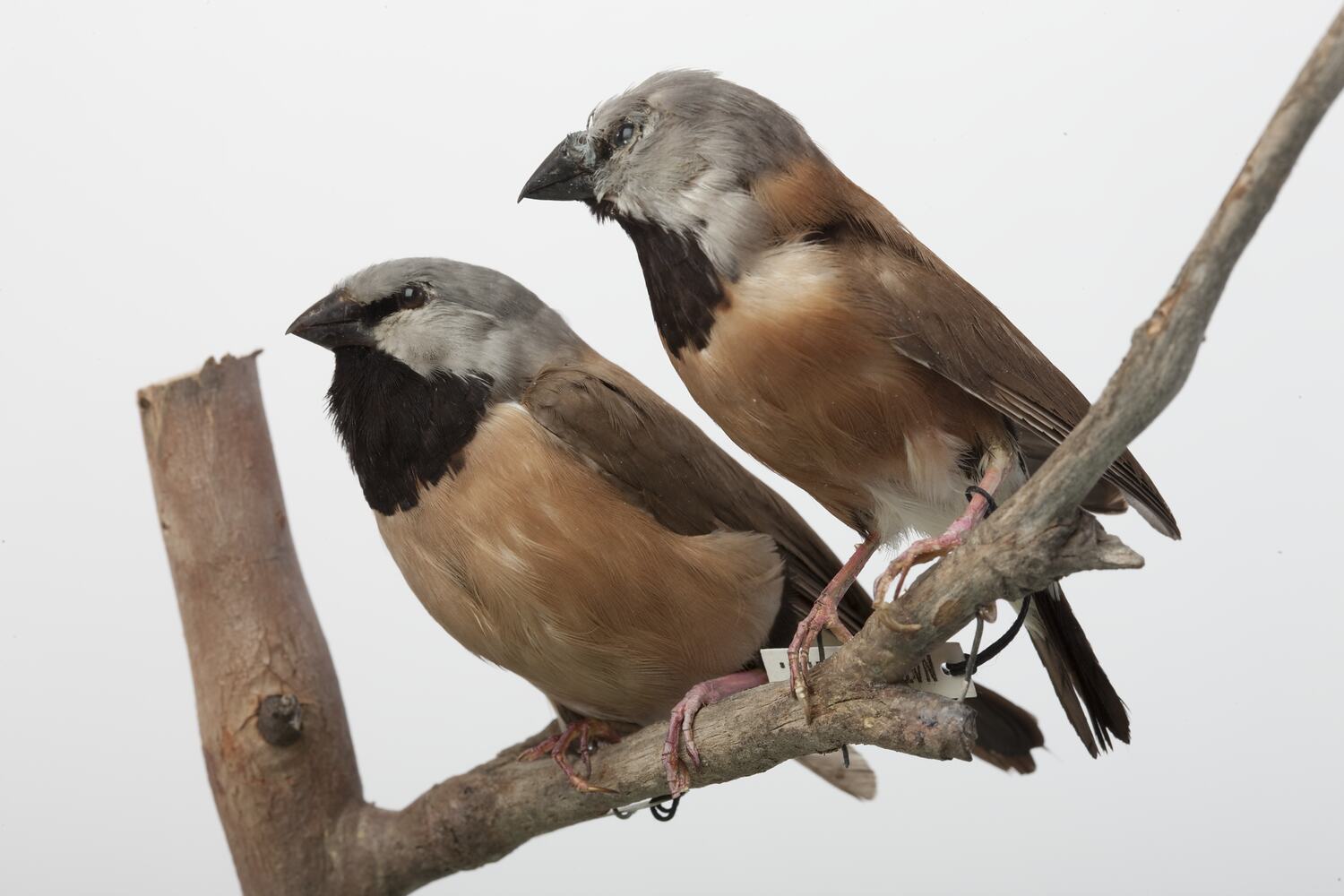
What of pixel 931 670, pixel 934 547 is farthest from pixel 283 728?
pixel 934 547

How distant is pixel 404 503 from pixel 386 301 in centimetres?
40

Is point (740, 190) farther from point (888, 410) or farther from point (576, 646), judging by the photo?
point (576, 646)

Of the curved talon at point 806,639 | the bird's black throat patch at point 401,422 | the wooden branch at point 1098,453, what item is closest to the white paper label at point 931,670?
the curved talon at point 806,639

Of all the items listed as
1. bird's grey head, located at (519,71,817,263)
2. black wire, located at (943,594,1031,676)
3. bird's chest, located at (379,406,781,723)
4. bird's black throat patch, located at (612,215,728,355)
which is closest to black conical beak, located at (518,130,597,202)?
bird's grey head, located at (519,71,817,263)

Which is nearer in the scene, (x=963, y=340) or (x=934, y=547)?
(x=934, y=547)

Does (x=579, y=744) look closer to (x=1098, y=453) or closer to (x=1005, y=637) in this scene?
(x=1005, y=637)

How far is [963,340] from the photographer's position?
2.15m

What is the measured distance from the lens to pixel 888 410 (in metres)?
2.13

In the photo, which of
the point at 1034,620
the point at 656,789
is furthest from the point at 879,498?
the point at 656,789

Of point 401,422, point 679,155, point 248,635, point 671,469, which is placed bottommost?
point 248,635

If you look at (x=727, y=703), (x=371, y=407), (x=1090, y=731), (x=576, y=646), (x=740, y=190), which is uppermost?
(x=740, y=190)

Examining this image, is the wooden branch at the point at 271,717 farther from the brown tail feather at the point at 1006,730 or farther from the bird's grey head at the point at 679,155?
the bird's grey head at the point at 679,155

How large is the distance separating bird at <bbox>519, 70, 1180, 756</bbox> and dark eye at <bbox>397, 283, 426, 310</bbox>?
398 mm

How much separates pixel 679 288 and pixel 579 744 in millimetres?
1053
